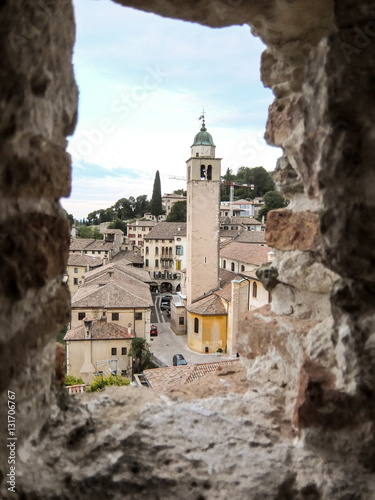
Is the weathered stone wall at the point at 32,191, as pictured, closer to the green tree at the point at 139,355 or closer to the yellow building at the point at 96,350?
the yellow building at the point at 96,350

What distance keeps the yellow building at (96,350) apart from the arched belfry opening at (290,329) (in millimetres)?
13481

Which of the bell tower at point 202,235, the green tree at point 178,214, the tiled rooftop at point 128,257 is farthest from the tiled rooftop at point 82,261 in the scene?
the green tree at point 178,214

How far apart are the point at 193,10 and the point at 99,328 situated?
48.8 ft

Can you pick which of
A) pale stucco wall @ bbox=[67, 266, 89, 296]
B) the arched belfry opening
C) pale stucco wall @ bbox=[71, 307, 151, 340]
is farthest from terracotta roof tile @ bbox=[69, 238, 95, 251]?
the arched belfry opening

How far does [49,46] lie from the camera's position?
1.12m

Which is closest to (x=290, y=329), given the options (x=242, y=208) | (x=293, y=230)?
(x=293, y=230)

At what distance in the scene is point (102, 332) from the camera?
596 inches

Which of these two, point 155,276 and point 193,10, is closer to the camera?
point 193,10

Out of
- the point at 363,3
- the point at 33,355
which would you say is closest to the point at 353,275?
the point at 363,3

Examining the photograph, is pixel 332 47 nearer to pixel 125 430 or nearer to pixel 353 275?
pixel 353 275

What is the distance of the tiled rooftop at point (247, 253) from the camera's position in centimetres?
2138

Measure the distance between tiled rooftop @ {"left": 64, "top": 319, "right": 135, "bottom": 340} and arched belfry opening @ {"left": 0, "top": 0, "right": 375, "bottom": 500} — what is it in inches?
540

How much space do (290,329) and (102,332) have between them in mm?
14225

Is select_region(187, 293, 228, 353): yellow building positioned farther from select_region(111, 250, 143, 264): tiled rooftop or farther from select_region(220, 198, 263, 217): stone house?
select_region(220, 198, 263, 217): stone house
